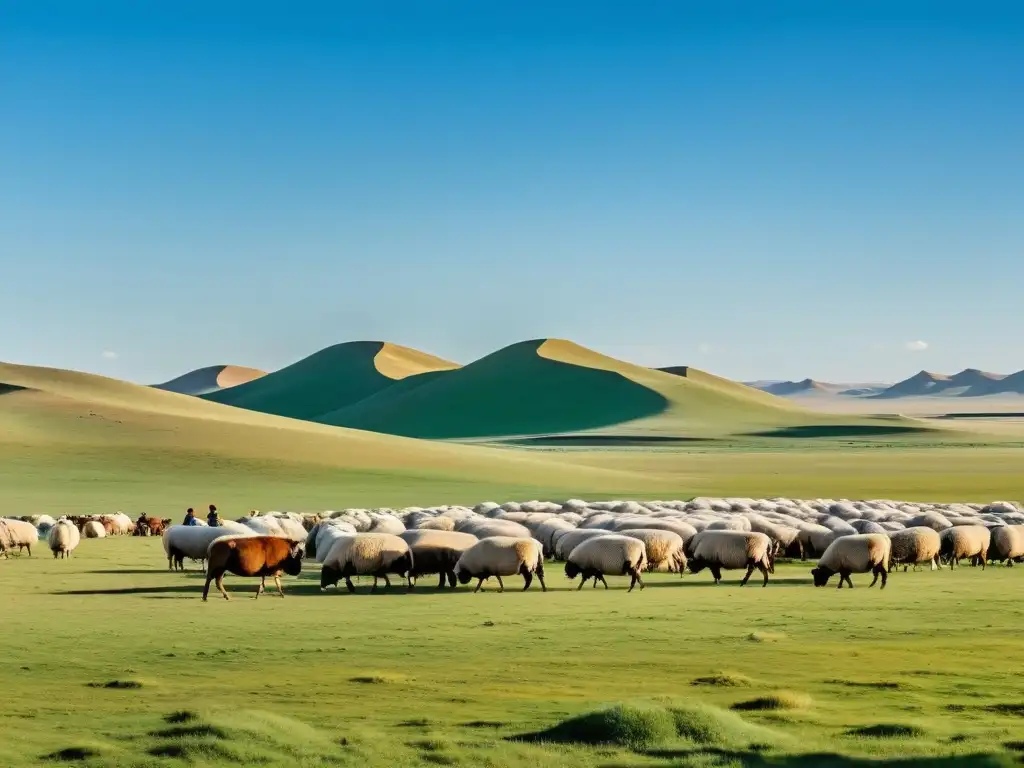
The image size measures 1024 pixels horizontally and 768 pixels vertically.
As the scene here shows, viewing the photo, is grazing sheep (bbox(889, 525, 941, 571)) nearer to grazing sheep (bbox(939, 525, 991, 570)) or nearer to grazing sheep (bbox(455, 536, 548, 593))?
grazing sheep (bbox(939, 525, 991, 570))

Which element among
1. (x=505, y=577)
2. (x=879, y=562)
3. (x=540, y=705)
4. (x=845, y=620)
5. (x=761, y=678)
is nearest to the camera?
(x=540, y=705)

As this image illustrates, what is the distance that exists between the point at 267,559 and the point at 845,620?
34.4 ft

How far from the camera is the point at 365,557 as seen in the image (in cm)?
2623

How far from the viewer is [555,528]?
1383 inches

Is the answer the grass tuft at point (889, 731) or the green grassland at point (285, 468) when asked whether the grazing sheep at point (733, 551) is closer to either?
the grass tuft at point (889, 731)

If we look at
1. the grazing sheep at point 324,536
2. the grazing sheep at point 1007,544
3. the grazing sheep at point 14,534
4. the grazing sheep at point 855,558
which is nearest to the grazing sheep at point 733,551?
the grazing sheep at point 855,558

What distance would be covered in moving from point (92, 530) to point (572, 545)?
65.5 ft

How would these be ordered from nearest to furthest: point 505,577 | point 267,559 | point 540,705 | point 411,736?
point 411,736 → point 540,705 → point 267,559 → point 505,577

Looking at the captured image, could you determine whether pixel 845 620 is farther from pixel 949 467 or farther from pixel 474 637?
pixel 949 467

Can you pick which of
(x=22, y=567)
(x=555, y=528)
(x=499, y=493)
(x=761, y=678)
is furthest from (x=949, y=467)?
(x=761, y=678)

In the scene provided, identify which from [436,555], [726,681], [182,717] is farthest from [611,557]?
[182,717]

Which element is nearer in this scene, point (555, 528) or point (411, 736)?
point (411, 736)

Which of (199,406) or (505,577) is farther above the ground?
(199,406)

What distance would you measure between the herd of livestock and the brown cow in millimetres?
18
